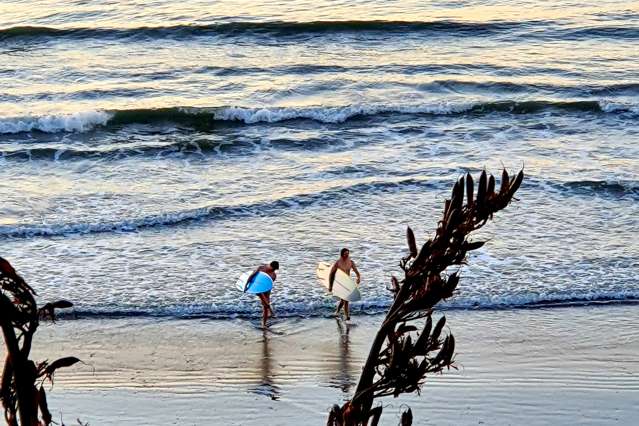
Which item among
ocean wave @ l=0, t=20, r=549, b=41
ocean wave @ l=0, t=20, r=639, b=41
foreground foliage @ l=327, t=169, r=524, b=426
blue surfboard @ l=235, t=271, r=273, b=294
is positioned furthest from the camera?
ocean wave @ l=0, t=20, r=549, b=41

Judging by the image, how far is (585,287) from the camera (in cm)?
1443

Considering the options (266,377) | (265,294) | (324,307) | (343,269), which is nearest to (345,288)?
(343,269)

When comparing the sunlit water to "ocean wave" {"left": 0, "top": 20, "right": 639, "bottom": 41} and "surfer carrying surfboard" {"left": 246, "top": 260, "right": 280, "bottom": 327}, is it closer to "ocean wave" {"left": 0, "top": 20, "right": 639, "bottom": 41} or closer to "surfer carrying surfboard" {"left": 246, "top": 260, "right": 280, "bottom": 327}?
"ocean wave" {"left": 0, "top": 20, "right": 639, "bottom": 41}

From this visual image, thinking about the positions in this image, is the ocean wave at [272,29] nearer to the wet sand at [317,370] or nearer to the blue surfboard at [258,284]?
the wet sand at [317,370]

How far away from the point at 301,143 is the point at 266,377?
11.3 m

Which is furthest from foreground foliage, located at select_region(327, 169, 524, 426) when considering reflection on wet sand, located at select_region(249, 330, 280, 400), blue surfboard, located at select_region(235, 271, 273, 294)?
blue surfboard, located at select_region(235, 271, 273, 294)

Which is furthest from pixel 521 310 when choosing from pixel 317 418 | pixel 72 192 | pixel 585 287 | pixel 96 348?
pixel 72 192

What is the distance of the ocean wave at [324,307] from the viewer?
45.2ft

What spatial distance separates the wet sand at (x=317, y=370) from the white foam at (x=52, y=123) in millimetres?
10870

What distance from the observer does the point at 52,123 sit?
935 inches

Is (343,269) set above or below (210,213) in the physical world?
above

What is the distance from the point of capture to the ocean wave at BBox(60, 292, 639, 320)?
1378 centimetres

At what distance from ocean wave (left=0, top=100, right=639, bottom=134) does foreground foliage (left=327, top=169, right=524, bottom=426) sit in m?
21.1

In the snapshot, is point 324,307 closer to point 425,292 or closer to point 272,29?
point 425,292
